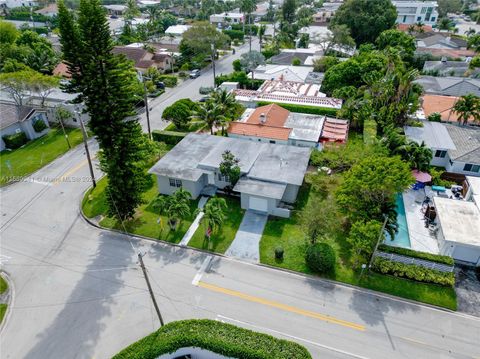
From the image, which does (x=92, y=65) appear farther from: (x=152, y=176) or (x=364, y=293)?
(x=364, y=293)

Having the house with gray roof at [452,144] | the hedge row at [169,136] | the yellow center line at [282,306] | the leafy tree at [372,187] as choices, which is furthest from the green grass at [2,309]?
the house with gray roof at [452,144]

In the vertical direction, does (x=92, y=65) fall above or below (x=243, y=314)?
above

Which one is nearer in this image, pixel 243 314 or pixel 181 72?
pixel 243 314

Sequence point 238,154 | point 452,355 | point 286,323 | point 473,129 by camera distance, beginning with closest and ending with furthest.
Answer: point 452,355
point 286,323
point 238,154
point 473,129

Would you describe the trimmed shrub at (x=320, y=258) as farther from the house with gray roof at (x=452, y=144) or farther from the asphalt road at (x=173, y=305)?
the house with gray roof at (x=452, y=144)

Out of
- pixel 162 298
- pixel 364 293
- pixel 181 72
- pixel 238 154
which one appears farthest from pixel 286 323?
pixel 181 72

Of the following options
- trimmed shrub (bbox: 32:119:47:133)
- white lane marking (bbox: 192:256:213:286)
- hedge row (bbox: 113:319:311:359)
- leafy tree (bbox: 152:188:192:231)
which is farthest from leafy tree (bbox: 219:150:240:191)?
trimmed shrub (bbox: 32:119:47:133)

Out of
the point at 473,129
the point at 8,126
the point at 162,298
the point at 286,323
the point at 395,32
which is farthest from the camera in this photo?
the point at 395,32
